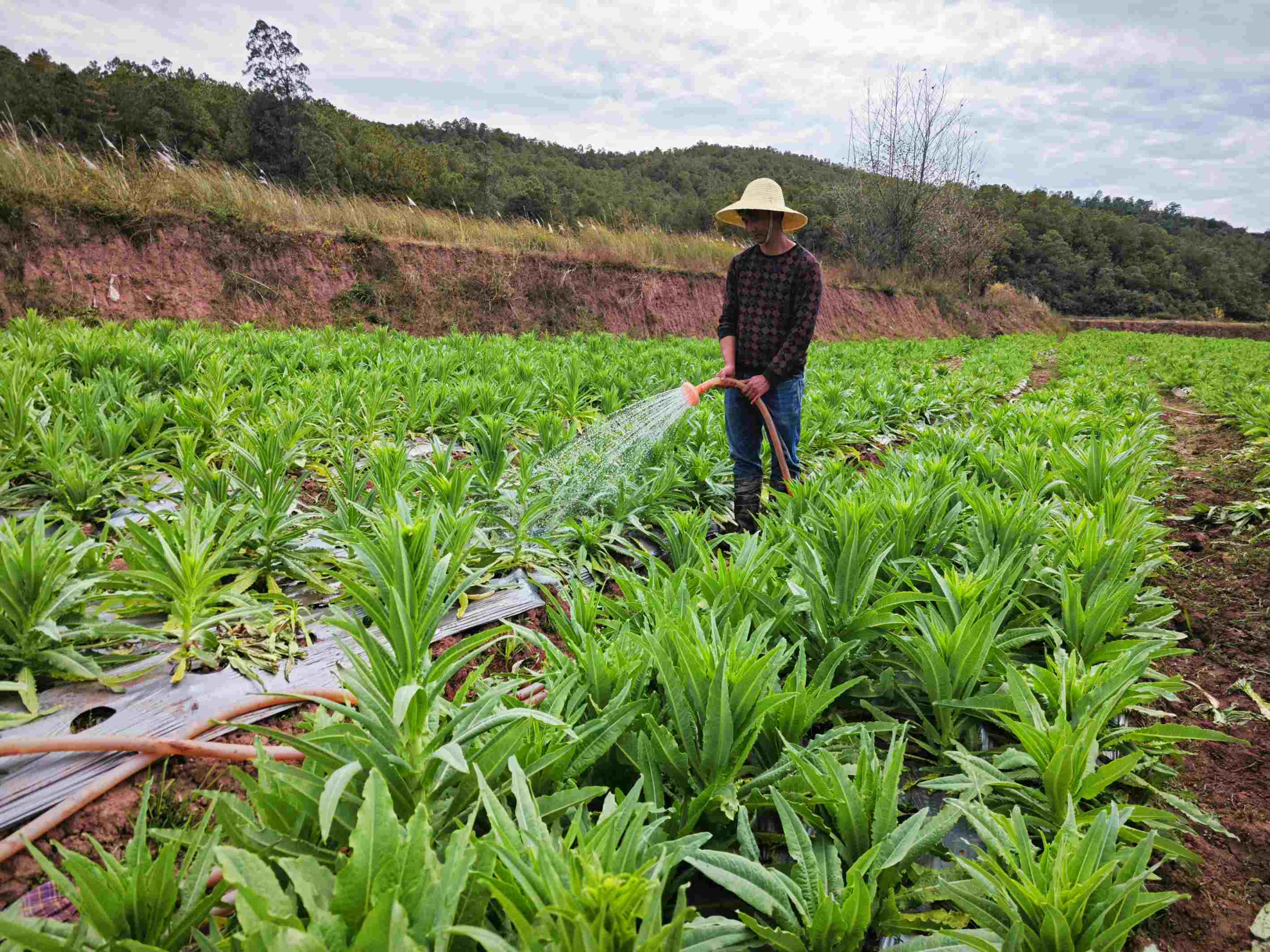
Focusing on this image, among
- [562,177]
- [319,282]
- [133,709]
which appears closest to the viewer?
[133,709]

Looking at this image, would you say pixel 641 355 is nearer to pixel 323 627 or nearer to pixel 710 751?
pixel 323 627

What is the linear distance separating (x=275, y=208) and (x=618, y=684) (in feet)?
54.5

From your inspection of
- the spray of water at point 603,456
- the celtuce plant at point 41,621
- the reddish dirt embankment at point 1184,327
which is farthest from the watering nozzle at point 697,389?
the reddish dirt embankment at point 1184,327

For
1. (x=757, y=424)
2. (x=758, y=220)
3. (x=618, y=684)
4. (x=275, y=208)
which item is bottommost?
(x=618, y=684)

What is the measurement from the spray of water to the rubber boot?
2.20 ft

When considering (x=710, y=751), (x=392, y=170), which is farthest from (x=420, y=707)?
(x=392, y=170)

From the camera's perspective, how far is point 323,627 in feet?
8.35

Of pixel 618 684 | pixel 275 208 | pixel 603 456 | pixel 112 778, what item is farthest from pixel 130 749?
pixel 275 208

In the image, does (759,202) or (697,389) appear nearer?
(697,389)

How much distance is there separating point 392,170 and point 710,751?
1439 inches

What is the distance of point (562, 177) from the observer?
41.2 m

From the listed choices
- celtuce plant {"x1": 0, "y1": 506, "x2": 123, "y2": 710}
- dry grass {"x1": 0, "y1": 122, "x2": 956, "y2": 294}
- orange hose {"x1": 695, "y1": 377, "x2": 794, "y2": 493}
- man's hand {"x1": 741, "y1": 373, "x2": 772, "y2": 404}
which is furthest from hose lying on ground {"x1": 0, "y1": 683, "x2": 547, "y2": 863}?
dry grass {"x1": 0, "y1": 122, "x2": 956, "y2": 294}

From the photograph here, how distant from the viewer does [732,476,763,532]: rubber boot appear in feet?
14.3

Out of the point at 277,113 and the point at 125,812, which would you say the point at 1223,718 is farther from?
the point at 277,113
